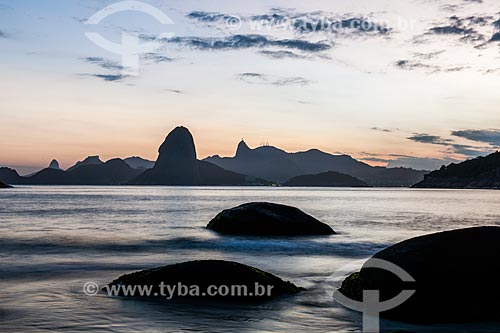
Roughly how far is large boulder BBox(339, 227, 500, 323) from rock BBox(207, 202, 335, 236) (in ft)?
56.3

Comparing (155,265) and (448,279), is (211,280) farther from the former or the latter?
(155,265)

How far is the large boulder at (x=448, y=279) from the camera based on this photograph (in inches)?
404

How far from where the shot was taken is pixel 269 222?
93.8 ft

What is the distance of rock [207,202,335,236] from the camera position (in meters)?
28.5

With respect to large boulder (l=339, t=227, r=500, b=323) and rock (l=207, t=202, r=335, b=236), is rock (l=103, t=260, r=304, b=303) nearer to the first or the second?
large boulder (l=339, t=227, r=500, b=323)

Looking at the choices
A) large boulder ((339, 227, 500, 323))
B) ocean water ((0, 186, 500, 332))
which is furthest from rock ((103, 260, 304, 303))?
large boulder ((339, 227, 500, 323))

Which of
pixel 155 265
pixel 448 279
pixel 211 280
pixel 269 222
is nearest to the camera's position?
pixel 448 279

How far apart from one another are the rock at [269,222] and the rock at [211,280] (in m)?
15.6

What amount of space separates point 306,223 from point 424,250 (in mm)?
18398

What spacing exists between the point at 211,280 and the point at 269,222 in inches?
646

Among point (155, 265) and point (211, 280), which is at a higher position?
point (211, 280)

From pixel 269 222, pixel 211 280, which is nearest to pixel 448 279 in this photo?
pixel 211 280

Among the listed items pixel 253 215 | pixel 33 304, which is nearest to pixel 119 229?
pixel 253 215

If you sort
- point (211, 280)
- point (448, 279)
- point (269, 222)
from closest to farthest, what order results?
point (448, 279)
point (211, 280)
point (269, 222)
